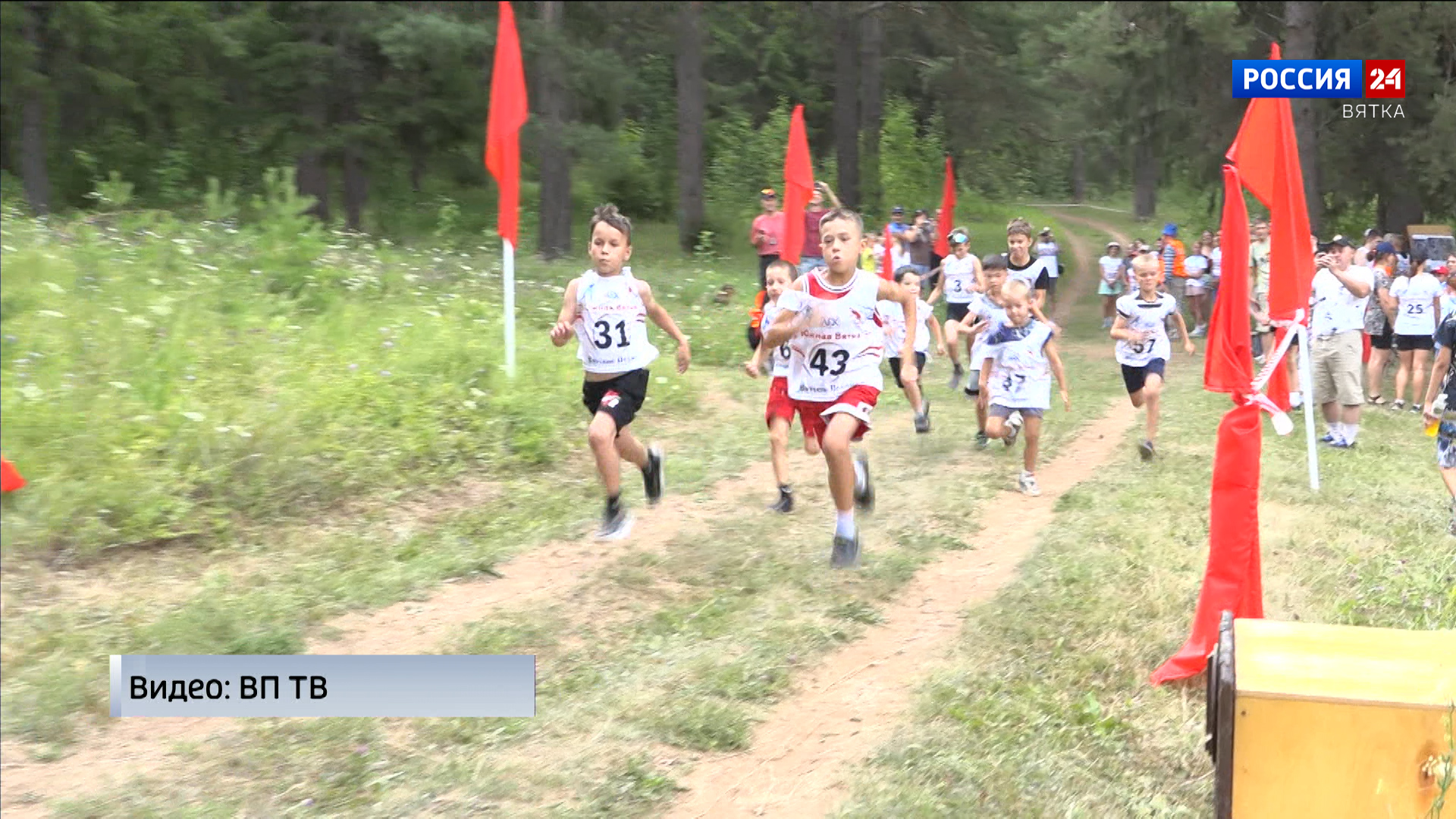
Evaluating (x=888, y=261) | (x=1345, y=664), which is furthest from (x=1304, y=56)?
(x=1345, y=664)

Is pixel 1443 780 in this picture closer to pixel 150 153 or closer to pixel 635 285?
pixel 635 285

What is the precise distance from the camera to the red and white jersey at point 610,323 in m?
8.06

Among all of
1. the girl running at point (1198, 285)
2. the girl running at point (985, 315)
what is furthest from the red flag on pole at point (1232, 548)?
the girl running at point (1198, 285)

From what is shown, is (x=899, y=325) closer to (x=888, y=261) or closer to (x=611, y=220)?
(x=611, y=220)

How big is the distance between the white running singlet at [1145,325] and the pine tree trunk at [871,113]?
2166 cm

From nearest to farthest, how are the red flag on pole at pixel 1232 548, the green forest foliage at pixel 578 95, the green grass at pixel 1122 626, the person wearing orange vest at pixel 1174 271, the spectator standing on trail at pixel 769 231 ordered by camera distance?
the green grass at pixel 1122 626 < the red flag on pole at pixel 1232 548 < the spectator standing on trail at pixel 769 231 < the green forest foliage at pixel 578 95 < the person wearing orange vest at pixel 1174 271

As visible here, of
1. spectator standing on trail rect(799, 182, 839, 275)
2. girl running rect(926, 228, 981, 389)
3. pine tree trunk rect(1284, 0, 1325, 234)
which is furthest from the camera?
pine tree trunk rect(1284, 0, 1325, 234)

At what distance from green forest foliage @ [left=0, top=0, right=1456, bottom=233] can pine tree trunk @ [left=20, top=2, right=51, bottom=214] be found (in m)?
0.07

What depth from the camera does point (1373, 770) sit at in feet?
12.9

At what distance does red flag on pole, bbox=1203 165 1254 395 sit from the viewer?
233 inches

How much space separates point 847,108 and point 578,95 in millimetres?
6085

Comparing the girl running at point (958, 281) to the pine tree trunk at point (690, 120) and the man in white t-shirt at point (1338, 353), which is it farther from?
the pine tree trunk at point (690, 120)

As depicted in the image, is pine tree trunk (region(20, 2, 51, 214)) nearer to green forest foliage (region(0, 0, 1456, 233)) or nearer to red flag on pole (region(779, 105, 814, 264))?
green forest foliage (region(0, 0, 1456, 233))

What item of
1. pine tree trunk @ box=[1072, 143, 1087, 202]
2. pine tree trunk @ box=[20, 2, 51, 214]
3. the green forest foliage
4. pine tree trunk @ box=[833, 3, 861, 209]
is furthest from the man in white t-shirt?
pine tree trunk @ box=[1072, 143, 1087, 202]
